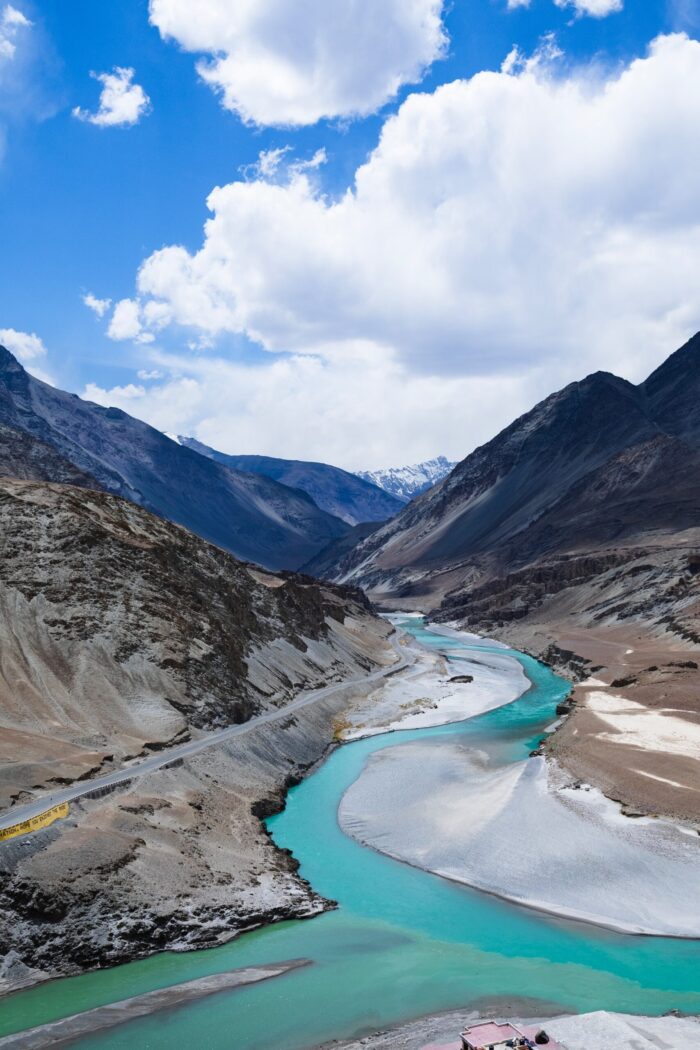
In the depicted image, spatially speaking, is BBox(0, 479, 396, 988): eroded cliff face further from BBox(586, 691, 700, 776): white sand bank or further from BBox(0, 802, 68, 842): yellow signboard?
BBox(586, 691, 700, 776): white sand bank

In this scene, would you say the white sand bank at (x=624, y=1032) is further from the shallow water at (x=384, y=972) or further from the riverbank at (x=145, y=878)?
the riverbank at (x=145, y=878)

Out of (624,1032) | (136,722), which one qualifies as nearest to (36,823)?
(136,722)

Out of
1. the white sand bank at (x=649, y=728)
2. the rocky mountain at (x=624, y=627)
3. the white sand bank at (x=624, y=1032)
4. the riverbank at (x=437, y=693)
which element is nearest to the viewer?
the white sand bank at (x=624, y=1032)

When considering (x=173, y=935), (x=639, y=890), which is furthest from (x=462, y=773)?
(x=173, y=935)

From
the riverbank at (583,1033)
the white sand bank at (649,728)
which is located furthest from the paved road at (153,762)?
the white sand bank at (649,728)

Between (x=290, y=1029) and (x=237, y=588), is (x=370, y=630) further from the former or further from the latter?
(x=290, y=1029)
